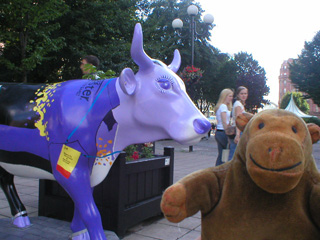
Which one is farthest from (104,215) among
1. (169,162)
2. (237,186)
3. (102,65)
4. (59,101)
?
(102,65)

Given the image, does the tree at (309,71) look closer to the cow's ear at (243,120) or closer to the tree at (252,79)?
the tree at (252,79)

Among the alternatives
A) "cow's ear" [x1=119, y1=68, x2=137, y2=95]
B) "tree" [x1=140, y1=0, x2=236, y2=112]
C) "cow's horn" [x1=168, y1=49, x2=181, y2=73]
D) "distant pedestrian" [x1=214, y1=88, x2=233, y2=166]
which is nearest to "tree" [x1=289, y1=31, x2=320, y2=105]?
"tree" [x1=140, y1=0, x2=236, y2=112]

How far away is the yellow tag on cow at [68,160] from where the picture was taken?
2340 mm

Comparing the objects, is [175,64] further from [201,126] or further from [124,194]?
[124,194]

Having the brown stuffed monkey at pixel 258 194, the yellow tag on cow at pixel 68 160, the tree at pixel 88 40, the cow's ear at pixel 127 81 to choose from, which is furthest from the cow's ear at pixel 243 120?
the tree at pixel 88 40

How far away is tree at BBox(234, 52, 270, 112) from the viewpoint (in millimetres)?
26859

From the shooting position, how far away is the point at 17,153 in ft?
8.48

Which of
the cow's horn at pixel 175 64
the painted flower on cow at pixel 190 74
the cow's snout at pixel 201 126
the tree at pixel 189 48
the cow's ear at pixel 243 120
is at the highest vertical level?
the tree at pixel 189 48

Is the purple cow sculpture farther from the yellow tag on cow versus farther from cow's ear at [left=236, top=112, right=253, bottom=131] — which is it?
cow's ear at [left=236, top=112, right=253, bottom=131]

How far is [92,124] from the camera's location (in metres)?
2.38

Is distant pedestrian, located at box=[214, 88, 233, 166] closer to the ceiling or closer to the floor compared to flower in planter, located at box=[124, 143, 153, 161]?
closer to the ceiling

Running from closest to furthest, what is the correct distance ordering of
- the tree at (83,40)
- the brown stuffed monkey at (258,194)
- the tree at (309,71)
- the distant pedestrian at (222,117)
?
1. the brown stuffed monkey at (258,194)
2. the distant pedestrian at (222,117)
3. the tree at (83,40)
4. the tree at (309,71)

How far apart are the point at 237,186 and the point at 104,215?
203 cm

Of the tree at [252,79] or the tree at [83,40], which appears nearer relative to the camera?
the tree at [83,40]
